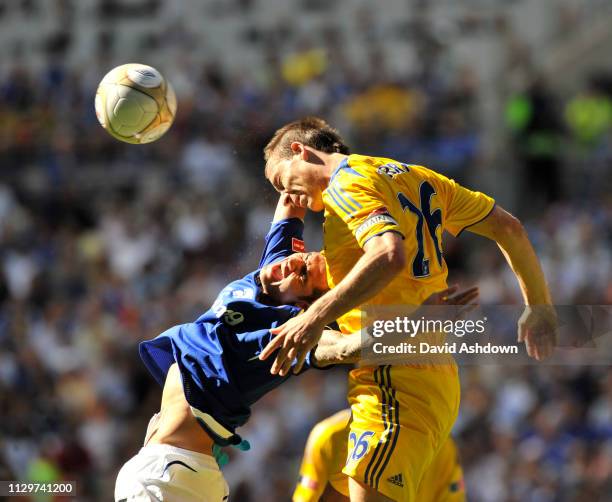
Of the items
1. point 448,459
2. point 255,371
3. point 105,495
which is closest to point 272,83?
point 105,495

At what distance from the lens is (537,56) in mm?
17797

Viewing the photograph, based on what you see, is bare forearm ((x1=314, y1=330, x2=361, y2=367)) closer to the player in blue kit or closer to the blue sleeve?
the player in blue kit

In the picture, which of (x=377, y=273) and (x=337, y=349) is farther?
(x=337, y=349)

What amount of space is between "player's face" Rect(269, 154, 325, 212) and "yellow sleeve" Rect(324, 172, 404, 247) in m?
0.21

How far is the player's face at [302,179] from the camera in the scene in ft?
19.1

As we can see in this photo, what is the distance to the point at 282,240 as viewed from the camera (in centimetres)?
645

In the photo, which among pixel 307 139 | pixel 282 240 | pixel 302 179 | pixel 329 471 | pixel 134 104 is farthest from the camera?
pixel 134 104

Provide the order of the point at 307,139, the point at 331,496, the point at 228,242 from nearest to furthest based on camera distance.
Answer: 1. the point at 307,139
2. the point at 331,496
3. the point at 228,242

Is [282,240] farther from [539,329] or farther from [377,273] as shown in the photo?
[539,329]

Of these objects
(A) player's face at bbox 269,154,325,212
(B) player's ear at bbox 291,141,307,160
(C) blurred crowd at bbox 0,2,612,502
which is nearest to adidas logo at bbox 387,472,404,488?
(A) player's face at bbox 269,154,325,212

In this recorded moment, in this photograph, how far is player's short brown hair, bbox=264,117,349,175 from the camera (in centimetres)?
595

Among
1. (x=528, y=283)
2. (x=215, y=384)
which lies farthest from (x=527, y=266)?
(x=215, y=384)

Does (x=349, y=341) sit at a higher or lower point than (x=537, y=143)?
lower

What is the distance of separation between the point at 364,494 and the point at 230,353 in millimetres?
1090
